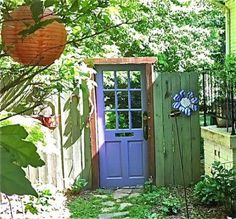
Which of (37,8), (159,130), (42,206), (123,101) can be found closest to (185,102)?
(159,130)

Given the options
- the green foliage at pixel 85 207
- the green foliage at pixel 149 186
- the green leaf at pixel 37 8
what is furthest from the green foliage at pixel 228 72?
the green leaf at pixel 37 8

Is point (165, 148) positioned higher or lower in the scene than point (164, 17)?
lower

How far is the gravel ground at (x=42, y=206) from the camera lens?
4027mm

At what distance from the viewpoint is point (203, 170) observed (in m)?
5.73

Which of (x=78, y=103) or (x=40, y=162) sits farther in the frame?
(x=78, y=103)

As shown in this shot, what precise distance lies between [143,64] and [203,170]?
5.32 feet

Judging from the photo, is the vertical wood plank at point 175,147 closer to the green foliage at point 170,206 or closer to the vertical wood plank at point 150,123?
the vertical wood plank at point 150,123

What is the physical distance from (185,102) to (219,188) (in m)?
1.43

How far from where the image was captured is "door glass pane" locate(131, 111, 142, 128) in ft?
18.7

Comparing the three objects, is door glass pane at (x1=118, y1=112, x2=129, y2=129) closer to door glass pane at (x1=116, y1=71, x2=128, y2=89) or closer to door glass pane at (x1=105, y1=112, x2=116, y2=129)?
door glass pane at (x1=105, y1=112, x2=116, y2=129)

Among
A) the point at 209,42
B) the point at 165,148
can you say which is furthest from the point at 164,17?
the point at 165,148

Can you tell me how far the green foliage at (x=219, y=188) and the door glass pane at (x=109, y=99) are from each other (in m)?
1.63

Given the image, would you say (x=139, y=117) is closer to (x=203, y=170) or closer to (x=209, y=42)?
(x=203, y=170)

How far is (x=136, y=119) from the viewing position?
572cm
